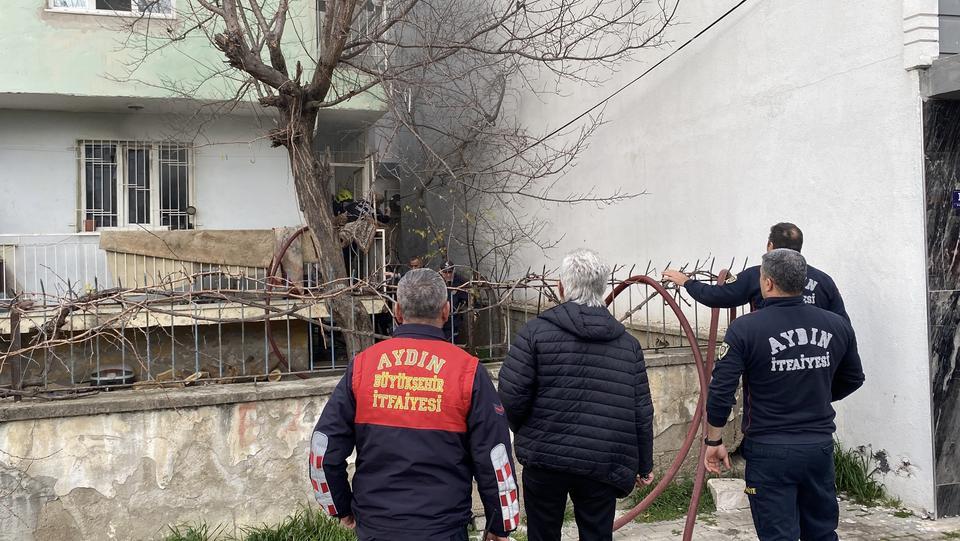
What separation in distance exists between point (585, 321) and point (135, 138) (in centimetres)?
943

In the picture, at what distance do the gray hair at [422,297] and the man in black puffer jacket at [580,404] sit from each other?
543 millimetres

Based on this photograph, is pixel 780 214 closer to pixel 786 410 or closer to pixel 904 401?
pixel 904 401

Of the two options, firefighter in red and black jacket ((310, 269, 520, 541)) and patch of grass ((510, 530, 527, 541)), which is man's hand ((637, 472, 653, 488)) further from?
patch of grass ((510, 530, 527, 541))

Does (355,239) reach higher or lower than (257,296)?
higher

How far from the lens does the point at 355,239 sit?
30.5ft

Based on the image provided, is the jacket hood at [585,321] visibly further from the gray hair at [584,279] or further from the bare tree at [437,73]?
the bare tree at [437,73]

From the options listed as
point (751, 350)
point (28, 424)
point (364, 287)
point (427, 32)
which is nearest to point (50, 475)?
point (28, 424)

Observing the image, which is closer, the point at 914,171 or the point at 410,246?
the point at 914,171

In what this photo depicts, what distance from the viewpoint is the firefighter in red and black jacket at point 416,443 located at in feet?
8.58

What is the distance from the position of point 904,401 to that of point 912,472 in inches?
19.4

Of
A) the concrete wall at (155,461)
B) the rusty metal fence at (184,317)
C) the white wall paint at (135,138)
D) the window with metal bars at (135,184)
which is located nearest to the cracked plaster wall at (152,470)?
the concrete wall at (155,461)

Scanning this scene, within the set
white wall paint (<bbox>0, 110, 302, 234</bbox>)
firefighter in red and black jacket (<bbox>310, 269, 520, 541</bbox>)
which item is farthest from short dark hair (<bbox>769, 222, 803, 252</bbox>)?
white wall paint (<bbox>0, 110, 302, 234</bbox>)

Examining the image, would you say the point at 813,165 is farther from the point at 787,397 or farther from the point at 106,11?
the point at 106,11

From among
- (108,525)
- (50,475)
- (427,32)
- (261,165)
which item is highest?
(427,32)
